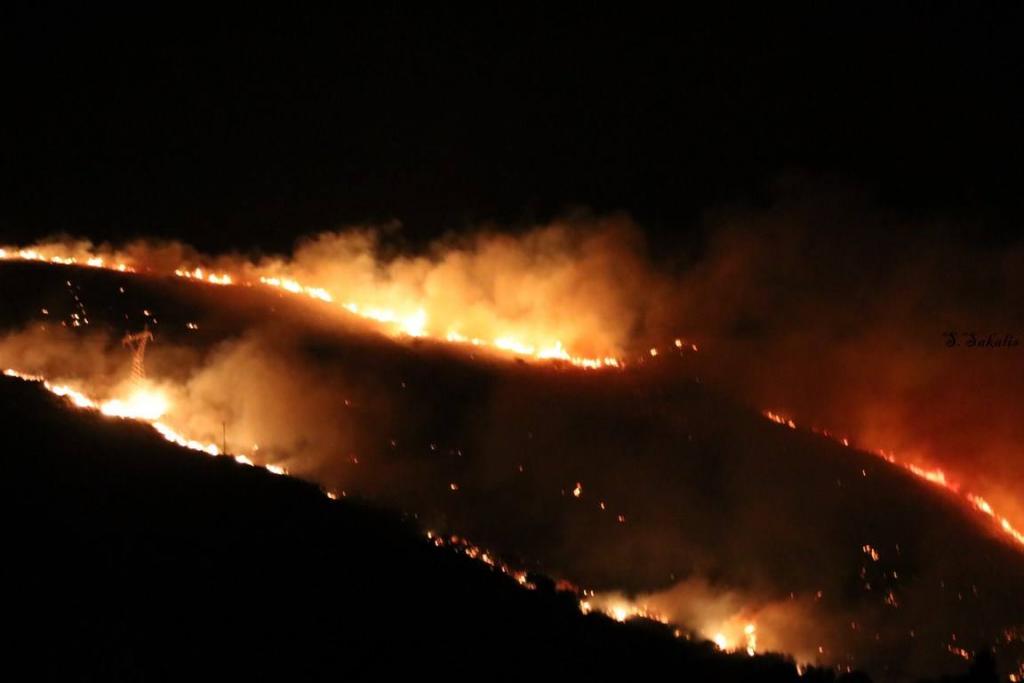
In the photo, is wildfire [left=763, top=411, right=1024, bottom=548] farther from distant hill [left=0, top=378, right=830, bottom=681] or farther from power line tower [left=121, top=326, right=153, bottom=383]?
power line tower [left=121, top=326, right=153, bottom=383]

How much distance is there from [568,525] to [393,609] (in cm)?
759

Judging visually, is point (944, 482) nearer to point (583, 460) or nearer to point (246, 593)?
point (583, 460)

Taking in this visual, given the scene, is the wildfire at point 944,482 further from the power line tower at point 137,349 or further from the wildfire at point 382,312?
the power line tower at point 137,349

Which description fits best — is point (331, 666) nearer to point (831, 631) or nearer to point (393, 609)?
point (393, 609)

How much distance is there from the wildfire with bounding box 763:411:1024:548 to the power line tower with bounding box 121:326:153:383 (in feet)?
42.5

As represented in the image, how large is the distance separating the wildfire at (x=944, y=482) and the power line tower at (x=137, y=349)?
42.5 ft

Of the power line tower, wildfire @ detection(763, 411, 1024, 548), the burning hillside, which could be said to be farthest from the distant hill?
wildfire @ detection(763, 411, 1024, 548)

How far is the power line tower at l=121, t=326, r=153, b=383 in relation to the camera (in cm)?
2275

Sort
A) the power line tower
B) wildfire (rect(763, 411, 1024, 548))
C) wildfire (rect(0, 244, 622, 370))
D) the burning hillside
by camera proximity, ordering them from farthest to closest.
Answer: wildfire (rect(0, 244, 622, 370)) < the power line tower < wildfire (rect(763, 411, 1024, 548)) < the burning hillside

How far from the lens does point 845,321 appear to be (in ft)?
80.9

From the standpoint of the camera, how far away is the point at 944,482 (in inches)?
884

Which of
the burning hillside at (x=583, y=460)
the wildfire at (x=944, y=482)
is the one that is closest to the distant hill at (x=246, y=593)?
the burning hillside at (x=583, y=460)

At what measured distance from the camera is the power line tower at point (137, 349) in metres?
22.8

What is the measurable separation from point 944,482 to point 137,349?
1713 cm
